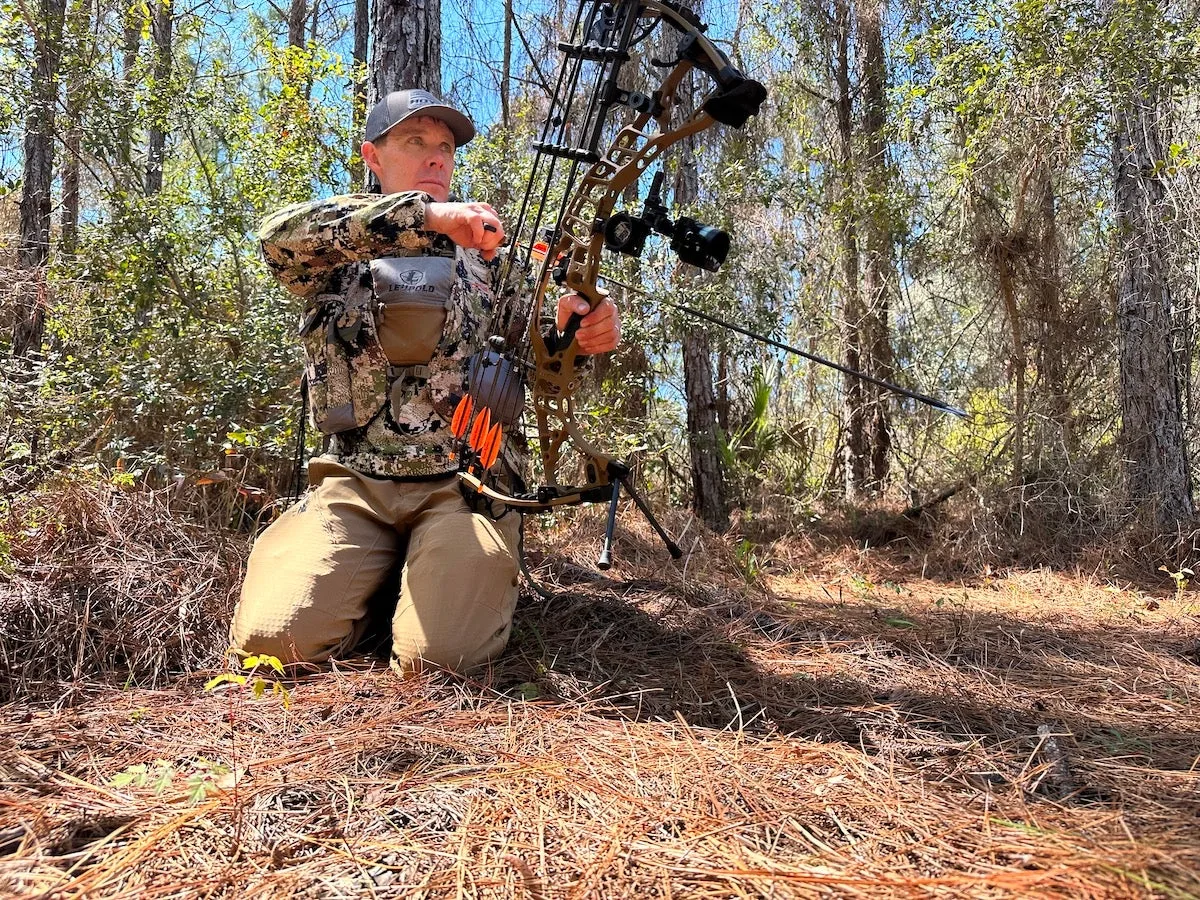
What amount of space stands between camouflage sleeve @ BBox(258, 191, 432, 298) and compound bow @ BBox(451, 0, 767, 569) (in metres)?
0.32

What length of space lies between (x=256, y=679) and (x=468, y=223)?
4.18 ft

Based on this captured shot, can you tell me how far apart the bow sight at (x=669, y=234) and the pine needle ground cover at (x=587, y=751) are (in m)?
1.10

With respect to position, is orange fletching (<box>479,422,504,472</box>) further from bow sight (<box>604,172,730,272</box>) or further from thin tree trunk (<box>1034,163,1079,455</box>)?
thin tree trunk (<box>1034,163,1079,455</box>)

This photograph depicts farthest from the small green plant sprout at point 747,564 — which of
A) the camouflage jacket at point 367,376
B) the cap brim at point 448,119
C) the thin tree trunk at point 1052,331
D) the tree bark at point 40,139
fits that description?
the tree bark at point 40,139

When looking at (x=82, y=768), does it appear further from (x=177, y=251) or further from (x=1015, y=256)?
(x=1015, y=256)

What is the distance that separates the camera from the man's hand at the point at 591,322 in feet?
7.61

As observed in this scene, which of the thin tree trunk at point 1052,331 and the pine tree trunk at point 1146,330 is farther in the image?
the thin tree trunk at point 1052,331

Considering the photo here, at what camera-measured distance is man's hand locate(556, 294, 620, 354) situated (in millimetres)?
2320

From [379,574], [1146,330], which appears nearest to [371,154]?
[379,574]

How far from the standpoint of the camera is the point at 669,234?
2.07 meters

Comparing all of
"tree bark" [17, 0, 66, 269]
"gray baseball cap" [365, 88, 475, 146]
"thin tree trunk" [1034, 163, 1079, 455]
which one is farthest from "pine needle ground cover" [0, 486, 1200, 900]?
"tree bark" [17, 0, 66, 269]

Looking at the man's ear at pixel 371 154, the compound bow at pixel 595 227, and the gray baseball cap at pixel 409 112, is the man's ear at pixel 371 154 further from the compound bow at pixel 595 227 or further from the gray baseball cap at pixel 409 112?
the compound bow at pixel 595 227

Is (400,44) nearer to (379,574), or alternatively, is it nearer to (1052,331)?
(379,574)

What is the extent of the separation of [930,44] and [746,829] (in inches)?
210
